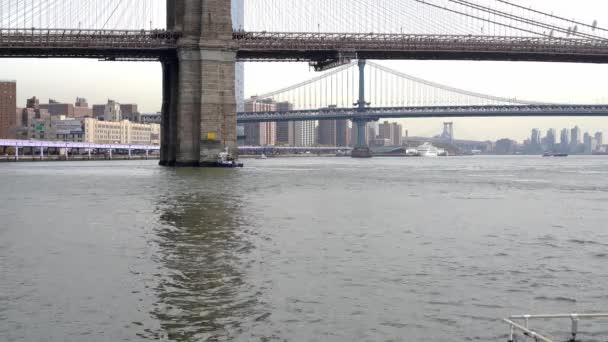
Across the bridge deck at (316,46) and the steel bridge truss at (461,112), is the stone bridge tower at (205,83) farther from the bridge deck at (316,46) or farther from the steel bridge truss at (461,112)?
the steel bridge truss at (461,112)

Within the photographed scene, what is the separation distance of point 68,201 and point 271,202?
8734mm

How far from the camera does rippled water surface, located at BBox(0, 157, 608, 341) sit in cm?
1143

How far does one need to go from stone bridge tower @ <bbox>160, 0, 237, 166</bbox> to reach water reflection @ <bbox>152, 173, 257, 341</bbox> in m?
41.8

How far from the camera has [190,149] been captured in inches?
2820

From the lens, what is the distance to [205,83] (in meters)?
70.4

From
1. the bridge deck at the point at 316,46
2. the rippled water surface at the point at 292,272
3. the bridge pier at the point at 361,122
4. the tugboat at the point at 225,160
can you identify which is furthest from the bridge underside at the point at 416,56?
the bridge pier at the point at 361,122

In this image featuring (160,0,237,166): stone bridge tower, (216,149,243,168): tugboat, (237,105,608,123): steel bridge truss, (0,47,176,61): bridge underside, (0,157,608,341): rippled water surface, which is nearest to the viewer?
(0,157,608,341): rippled water surface

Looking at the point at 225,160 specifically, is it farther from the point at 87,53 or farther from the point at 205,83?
the point at 87,53

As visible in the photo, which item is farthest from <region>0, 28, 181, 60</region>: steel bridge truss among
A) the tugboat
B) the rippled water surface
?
the rippled water surface

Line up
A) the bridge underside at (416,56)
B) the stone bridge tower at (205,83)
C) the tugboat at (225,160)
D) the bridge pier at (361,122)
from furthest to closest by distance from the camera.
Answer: the bridge pier at (361,122), the bridge underside at (416,56), the tugboat at (225,160), the stone bridge tower at (205,83)

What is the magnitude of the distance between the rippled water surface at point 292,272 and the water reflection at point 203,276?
43mm

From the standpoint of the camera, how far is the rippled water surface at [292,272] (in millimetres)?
11430

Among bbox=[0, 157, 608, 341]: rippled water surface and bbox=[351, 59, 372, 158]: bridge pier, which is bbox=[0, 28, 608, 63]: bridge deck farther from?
bbox=[351, 59, 372, 158]: bridge pier

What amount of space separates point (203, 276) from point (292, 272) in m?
1.73
